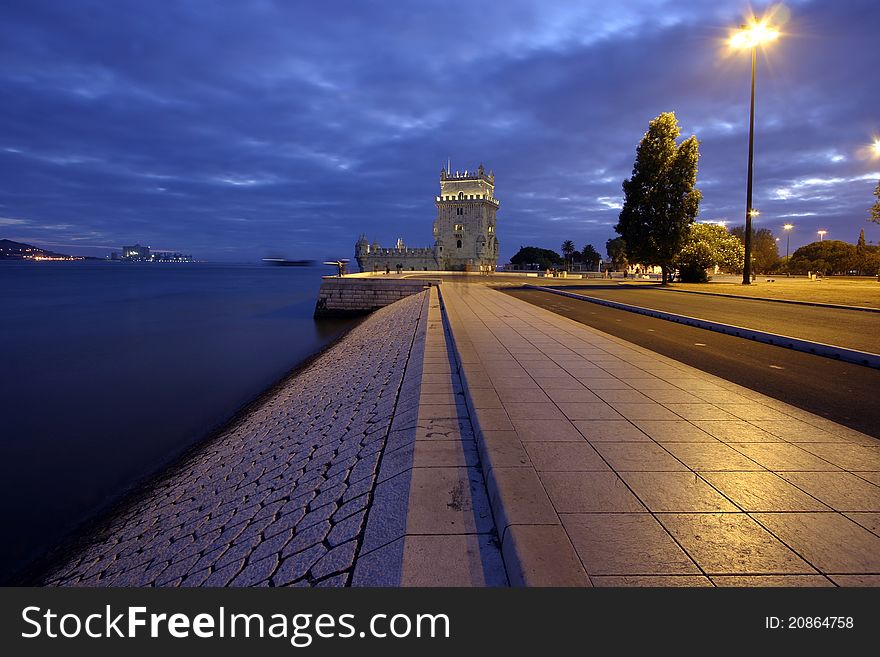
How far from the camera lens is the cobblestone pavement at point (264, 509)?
4.04 metres

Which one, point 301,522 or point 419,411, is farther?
point 419,411

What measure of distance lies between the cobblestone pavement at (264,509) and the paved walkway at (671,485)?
1.38 metres

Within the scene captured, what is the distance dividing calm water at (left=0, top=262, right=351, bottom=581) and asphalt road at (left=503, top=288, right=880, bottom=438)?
11.1m

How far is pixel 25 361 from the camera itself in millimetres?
22031

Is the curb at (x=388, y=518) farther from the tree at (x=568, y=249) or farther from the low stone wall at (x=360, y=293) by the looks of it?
the tree at (x=568, y=249)

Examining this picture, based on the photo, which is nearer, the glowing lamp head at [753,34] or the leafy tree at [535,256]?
the glowing lamp head at [753,34]

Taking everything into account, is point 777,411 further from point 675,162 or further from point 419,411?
point 675,162

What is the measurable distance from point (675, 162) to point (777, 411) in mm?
34335

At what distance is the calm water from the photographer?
912cm

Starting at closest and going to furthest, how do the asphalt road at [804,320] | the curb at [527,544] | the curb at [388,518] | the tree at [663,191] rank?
the curb at [527,544], the curb at [388,518], the asphalt road at [804,320], the tree at [663,191]

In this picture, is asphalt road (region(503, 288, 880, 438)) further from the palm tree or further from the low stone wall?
the palm tree

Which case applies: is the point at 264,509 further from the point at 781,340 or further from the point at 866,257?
the point at 866,257

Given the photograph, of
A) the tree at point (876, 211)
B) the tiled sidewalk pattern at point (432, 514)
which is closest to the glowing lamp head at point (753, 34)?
the tree at point (876, 211)
